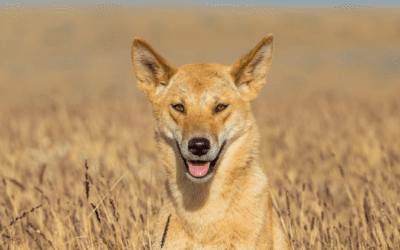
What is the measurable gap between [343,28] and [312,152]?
4255 centimetres

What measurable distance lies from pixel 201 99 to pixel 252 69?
624 mm

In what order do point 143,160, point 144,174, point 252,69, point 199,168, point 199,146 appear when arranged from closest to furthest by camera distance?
point 199,146
point 199,168
point 252,69
point 144,174
point 143,160

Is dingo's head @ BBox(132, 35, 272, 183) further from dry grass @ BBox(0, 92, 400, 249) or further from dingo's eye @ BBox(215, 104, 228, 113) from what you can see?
dry grass @ BBox(0, 92, 400, 249)

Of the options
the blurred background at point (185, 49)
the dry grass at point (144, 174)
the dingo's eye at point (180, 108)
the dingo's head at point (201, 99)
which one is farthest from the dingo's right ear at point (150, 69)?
the blurred background at point (185, 49)

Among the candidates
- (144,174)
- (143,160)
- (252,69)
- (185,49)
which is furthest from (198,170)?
(185,49)

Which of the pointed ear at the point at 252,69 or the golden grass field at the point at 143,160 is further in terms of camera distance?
the golden grass field at the point at 143,160

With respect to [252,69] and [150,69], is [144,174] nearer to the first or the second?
[150,69]

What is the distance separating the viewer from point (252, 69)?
4.36m

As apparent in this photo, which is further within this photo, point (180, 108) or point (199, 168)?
point (180, 108)

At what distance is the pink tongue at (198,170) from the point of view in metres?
3.79

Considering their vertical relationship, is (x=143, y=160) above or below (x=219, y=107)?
below

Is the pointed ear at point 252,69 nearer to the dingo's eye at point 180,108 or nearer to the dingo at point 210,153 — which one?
the dingo at point 210,153

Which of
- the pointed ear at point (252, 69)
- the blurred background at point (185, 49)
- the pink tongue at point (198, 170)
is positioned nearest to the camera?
the pink tongue at point (198, 170)

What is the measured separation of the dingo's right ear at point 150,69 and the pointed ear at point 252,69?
639 millimetres
